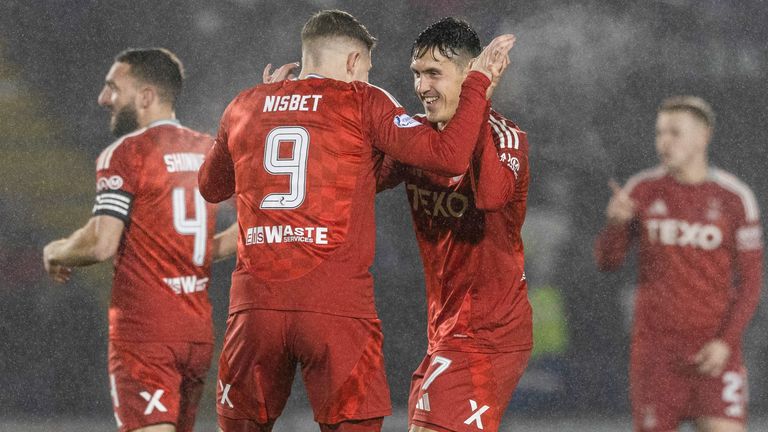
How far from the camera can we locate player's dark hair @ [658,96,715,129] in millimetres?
5805

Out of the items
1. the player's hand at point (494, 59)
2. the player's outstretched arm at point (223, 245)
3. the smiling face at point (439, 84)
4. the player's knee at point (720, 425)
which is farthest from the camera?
the player's knee at point (720, 425)

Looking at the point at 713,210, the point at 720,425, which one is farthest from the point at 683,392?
the point at 713,210

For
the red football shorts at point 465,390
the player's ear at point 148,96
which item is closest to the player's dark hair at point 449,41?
the red football shorts at point 465,390

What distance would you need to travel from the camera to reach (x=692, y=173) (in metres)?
5.38

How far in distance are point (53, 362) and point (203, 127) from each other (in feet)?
5.24

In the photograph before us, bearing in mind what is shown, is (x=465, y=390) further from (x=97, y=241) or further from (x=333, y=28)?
(x=97, y=241)

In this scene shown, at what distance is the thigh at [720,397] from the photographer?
4.74 metres

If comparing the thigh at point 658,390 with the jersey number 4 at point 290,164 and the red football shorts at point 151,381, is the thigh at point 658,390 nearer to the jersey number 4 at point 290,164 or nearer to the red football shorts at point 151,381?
the red football shorts at point 151,381

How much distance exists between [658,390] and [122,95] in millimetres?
2801

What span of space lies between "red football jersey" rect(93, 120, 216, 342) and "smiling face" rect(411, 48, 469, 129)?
124 cm

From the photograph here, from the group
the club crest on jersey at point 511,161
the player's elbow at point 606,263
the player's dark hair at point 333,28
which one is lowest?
the player's elbow at point 606,263

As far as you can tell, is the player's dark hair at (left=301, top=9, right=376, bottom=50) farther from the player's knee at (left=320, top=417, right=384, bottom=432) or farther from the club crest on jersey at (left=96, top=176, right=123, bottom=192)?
the club crest on jersey at (left=96, top=176, right=123, bottom=192)

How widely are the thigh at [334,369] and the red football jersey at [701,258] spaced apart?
2.91 metres

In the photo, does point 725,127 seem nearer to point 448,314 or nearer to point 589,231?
point 589,231
